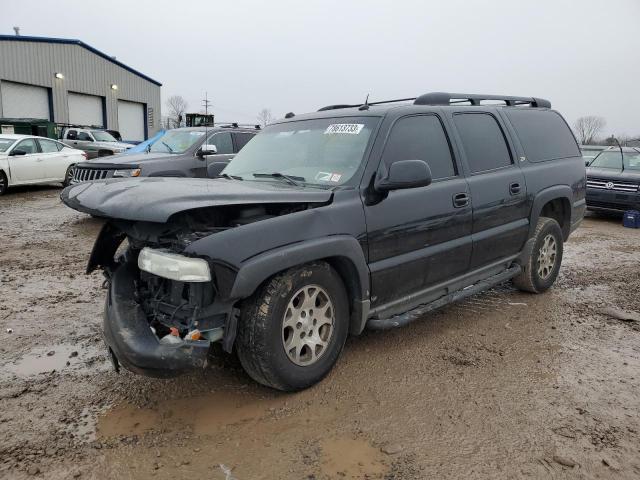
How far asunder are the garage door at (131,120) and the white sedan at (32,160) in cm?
2085

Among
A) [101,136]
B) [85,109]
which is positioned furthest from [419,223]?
[85,109]

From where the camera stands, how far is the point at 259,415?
2.97m

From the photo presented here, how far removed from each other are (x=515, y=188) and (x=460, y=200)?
0.89 m

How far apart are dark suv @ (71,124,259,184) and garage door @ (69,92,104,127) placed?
940 inches

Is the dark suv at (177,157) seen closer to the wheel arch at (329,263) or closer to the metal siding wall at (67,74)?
the wheel arch at (329,263)

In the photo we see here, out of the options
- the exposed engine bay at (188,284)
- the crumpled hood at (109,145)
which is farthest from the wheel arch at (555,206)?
the crumpled hood at (109,145)

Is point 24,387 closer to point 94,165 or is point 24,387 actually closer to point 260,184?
point 260,184

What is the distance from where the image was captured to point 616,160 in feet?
37.0

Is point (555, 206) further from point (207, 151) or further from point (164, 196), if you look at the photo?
point (207, 151)

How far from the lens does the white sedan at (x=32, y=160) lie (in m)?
12.8

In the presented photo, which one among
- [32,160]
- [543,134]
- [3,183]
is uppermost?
[543,134]

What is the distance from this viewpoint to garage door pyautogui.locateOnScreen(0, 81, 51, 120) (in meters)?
25.8

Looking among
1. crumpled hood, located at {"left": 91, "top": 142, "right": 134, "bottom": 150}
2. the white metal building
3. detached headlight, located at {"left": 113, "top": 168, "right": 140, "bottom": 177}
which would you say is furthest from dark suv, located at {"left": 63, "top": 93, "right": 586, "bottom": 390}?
the white metal building

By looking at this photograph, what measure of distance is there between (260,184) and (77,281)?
10.4 feet
